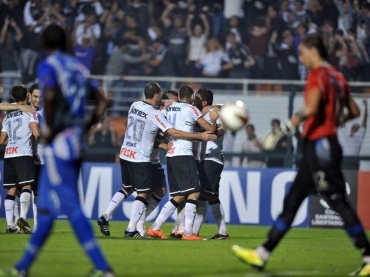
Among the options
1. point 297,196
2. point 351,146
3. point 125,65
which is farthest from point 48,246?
point 125,65

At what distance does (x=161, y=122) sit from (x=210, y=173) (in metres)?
1.43

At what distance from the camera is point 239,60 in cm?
2416

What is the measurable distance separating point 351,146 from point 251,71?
4.18 metres

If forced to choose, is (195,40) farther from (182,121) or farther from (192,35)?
(182,121)

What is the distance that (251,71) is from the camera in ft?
78.8

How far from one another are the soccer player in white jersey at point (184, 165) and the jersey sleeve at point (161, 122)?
478 millimetres

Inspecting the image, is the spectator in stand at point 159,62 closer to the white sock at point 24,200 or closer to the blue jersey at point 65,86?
the white sock at point 24,200

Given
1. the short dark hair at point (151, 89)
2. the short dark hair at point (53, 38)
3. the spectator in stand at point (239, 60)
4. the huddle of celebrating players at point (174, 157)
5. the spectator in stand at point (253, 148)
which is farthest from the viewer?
the spectator in stand at point (239, 60)

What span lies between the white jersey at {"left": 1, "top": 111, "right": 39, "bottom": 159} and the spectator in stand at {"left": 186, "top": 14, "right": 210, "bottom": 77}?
9.16m

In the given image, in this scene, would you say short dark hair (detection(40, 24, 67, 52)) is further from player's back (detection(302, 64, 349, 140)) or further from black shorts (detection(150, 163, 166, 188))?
black shorts (detection(150, 163, 166, 188))

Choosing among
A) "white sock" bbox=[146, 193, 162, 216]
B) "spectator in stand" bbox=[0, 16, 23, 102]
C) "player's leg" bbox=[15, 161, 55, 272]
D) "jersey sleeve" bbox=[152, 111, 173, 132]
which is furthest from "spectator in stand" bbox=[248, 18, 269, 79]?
"player's leg" bbox=[15, 161, 55, 272]

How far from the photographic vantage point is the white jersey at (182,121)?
49.5 ft

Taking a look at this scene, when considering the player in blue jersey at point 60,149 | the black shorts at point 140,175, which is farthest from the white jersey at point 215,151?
the player in blue jersey at point 60,149

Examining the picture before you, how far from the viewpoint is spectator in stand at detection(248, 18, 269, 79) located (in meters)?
24.0
